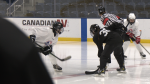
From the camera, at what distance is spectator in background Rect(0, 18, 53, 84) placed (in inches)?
16.2

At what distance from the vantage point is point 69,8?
1158cm

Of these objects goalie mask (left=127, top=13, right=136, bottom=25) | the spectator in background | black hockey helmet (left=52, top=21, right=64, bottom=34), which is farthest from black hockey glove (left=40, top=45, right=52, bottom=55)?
the spectator in background

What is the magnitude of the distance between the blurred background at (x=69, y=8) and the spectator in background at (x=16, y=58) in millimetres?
10909

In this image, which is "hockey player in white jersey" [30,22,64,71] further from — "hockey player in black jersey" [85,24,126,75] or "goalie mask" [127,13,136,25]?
"goalie mask" [127,13,136,25]

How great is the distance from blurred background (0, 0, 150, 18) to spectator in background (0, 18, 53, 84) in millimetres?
10909

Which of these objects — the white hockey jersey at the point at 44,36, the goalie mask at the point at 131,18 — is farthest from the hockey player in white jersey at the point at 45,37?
the goalie mask at the point at 131,18

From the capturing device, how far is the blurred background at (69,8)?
11266 millimetres

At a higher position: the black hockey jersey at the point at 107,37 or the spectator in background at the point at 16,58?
the spectator in background at the point at 16,58

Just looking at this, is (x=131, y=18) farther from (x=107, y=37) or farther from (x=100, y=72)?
(x=100, y=72)

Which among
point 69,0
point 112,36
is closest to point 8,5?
point 69,0

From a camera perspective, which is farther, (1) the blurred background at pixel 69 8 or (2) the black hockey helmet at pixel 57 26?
(1) the blurred background at pixel 69 8

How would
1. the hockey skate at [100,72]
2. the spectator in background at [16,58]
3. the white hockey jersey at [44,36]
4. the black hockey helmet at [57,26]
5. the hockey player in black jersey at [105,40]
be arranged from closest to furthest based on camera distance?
the spectator in background at [16,58], the hockey player in black jersey at [105,40], the hockey skate at [100,72], the black hockey helmet at [57,26], the white hockey jersey at [44,36]

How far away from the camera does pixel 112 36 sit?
4.06m

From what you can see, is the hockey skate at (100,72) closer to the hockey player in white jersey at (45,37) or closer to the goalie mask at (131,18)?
the hockey player in white jersey at (45,37)
